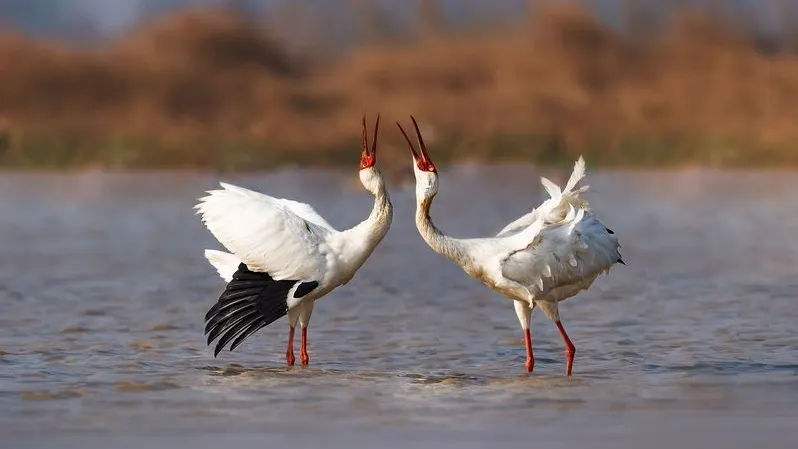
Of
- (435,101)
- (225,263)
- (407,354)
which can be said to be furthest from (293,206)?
(435,101)

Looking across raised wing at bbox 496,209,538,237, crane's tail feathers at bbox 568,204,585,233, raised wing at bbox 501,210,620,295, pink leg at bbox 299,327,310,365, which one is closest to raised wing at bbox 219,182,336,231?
pink leg at bbox 299,327,310,365

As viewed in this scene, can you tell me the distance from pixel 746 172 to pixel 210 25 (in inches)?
428

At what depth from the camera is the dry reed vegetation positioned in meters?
32.6

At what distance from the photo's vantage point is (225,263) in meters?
10.5

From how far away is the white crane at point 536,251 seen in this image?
9.60 meters

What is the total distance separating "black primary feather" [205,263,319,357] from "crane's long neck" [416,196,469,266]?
74 cm

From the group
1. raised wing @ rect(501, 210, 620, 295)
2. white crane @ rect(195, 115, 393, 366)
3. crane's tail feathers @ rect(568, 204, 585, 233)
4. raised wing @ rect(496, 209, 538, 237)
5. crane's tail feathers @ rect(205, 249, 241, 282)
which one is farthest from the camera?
crane's tail feathers @ rect(205, 249, 241, 282)

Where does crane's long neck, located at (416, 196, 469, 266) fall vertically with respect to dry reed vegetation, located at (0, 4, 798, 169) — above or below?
below

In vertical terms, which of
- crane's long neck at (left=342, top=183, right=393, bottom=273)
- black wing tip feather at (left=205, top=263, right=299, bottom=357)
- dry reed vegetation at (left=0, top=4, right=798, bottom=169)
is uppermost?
dry reed vegetation at (left=0, top=4, right=798, bottom=169)

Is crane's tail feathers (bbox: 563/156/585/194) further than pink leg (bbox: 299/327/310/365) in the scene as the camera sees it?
No

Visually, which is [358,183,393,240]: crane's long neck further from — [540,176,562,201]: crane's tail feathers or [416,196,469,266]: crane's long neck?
[540,176,562,201]: crane's tail feathers

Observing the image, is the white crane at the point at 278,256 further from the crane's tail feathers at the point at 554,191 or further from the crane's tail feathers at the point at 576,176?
the crane's tail feathers at the point at 576,176

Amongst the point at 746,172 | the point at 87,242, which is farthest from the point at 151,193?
the point at 746,172

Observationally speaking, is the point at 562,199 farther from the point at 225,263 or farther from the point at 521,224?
the point at 225,263
